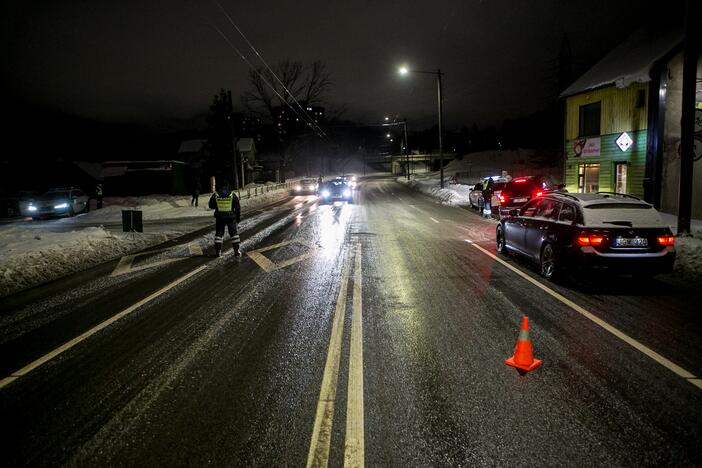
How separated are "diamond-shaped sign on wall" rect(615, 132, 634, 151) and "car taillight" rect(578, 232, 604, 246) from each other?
684 inches

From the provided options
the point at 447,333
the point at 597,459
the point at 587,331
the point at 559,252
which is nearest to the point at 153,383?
the point at 447,333

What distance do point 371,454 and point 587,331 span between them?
383 centimetres

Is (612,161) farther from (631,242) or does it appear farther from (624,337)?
(624,337)

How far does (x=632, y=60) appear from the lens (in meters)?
22.0

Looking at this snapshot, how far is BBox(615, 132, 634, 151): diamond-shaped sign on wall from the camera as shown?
21922 mm

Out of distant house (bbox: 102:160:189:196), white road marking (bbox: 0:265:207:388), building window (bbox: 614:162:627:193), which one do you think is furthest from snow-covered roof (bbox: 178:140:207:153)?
white road marking (bbox: 0:265:207:388)

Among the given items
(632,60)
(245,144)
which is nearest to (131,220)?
(632,60)

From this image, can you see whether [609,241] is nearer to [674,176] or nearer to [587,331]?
[587,331]

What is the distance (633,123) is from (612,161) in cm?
244

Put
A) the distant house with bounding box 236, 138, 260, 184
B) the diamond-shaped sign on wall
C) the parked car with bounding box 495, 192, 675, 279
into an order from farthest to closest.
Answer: the distant house with bounding box 236, 138, 260, 184
the diamond-shaped sign on wall
the parked car with bounding box 495, 192, 675, 279

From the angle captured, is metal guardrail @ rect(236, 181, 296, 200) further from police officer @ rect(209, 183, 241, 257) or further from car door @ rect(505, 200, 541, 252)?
car door @ rect(505, 200, 541, 252)

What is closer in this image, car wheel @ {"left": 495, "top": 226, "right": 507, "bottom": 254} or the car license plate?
the car license plate

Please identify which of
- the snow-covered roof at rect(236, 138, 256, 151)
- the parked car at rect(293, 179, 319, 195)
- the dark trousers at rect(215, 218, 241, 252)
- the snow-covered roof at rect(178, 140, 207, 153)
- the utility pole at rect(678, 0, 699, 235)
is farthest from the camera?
the snow-covered roof at rect(236, 138, 256, 151)

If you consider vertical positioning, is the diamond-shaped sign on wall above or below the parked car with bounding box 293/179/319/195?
above
